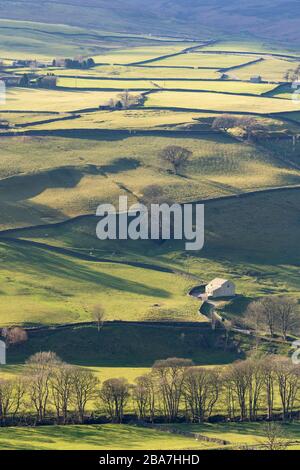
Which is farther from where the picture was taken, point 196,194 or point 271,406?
point 196,194

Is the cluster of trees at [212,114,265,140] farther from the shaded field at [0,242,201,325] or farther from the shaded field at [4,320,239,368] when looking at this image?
the shaded field at [4,320,239,368]

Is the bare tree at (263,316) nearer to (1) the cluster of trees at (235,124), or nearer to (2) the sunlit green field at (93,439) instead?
(2) the sunlit green field at (93,439)

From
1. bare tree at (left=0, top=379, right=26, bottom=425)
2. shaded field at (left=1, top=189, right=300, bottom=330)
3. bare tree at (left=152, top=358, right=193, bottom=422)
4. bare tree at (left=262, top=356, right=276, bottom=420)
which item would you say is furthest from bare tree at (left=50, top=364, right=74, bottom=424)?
bare tree at (left=262, top=356, right=276, bottom=420)

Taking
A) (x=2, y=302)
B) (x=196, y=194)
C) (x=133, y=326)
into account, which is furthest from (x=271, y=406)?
(x=196, y=194)

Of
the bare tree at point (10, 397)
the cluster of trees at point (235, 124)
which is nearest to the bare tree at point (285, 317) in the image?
the bare tree at point (10, 397)

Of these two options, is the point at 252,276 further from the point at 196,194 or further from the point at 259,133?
the point at 259,133
